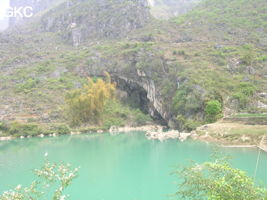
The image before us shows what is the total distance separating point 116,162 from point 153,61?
28.3 metres

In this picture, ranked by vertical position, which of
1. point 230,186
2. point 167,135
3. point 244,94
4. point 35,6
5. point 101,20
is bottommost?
point 167,135

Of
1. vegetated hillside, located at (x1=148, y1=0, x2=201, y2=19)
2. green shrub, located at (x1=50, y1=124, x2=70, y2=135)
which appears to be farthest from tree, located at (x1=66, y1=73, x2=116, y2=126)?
vegetated hillside, located at (x1=148, y1=0, x2=201, y2=19)

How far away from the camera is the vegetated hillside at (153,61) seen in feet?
131

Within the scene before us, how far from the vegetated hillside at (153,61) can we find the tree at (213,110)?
11 centimetres

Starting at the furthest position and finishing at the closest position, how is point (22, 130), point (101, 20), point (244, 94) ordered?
point (101, 20), point (22, 130), point (244, 94)

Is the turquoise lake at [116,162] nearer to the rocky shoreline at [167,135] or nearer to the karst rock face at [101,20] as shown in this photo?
the rocky shoreline at [167,135]

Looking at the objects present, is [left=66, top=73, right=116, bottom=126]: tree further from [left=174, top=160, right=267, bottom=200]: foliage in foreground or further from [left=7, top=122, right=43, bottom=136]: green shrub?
[left=174, top=160, right=267, bottom=200]: foliage in foreground

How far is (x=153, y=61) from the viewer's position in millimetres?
49719

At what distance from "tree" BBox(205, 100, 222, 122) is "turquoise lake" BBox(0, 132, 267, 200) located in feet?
20.5

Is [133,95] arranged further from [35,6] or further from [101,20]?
[35,6]

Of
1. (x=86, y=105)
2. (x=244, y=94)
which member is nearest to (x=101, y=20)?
(x=86, y=105)

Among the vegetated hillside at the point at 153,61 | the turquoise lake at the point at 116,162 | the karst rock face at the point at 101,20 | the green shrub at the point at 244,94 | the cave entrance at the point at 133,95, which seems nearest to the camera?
the turquoise lake at the point at 116,162

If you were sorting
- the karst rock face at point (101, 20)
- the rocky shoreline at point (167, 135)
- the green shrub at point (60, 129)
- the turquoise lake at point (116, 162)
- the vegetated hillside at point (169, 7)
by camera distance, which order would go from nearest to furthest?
the turquoise lake at point (116, 162)
the rocky shoreline at point (167, 135)
the green shrub at point (60, 129)
the karst rock face at point (101, 20)
the vegetated hillside at point (169, 7)

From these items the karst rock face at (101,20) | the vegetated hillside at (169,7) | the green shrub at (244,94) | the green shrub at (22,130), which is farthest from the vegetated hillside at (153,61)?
the vegetated hillside at (169,7)
